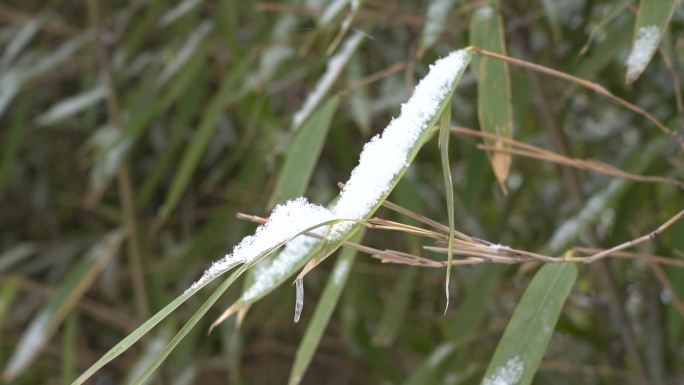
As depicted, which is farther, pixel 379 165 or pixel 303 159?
pixel 303 159

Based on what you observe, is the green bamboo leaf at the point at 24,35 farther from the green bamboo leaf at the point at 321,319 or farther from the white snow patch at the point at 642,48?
the white snow patch at the point at 642,48

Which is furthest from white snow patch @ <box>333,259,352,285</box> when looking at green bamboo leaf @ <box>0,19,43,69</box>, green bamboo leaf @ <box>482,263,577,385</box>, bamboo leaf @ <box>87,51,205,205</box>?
green bamboo leaf @ <box>0,19,43,69</box>

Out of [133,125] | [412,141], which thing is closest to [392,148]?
[412,141]

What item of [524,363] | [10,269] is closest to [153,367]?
[524,363]

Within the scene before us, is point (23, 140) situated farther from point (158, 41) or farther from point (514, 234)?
point (514, 234)

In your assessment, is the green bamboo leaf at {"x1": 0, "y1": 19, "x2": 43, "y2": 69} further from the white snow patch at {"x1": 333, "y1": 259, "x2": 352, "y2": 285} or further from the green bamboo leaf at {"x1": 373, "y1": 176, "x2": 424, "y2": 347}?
the white snow patch at {"x1": 333, "y1": 259, "x2": 352, "y2": 285}

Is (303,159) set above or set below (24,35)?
below

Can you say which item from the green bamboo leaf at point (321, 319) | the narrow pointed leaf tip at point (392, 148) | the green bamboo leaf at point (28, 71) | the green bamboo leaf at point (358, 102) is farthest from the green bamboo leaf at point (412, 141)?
the green bamboo leaf at point (28, 71)

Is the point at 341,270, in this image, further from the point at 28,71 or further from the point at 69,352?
the point at 28,71
